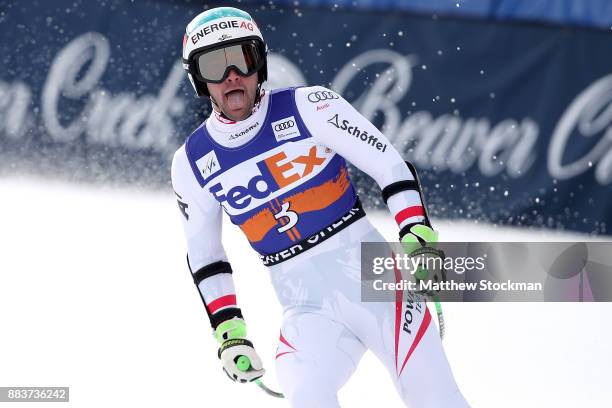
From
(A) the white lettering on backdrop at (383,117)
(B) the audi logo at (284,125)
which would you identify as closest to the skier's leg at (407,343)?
(B) the audi logo at (284,125)

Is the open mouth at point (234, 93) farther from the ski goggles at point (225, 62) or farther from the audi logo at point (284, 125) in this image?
the audi logo at point (284, 125)

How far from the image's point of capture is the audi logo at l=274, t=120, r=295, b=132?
14.5ft

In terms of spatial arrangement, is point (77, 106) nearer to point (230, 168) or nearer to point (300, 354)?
point (230, 168)

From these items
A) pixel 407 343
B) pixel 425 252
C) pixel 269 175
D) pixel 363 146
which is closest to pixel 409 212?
pixel 425 252

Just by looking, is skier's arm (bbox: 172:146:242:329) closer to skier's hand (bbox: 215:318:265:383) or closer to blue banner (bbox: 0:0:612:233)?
skier's hand (bbox: 215:318:265:383)

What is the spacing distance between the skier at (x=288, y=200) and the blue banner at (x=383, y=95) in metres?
4.43

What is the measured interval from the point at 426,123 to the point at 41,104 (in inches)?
134

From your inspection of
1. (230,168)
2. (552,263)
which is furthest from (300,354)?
(552,263)

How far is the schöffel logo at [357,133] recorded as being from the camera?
434cm

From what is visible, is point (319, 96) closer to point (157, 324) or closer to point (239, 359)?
point (239, 359)

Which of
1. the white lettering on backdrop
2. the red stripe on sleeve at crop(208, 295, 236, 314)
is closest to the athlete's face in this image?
the red stripe on sleeve at crop(208, 295, 236, 314)

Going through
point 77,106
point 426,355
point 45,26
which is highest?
point 45,26

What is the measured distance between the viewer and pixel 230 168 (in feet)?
14.5

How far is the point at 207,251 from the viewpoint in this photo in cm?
455
